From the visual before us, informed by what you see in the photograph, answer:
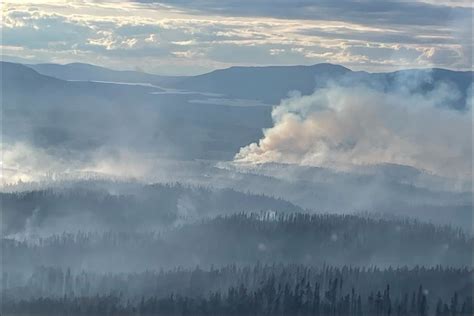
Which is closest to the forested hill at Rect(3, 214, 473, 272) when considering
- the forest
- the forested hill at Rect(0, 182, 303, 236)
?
the forest

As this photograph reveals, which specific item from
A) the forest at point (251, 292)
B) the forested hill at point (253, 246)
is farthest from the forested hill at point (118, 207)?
the forest at point (251, 292)

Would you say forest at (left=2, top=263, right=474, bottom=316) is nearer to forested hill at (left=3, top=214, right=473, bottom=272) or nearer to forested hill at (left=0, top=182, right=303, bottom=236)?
forested hill at (left=3, top=214, right=473, bottom=272)

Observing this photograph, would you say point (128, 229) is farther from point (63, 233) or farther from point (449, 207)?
point (449, 207)

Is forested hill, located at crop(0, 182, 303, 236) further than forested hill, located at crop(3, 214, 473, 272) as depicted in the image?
Yes

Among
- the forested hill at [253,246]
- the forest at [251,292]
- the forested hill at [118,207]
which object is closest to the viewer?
the forest at [251,292]

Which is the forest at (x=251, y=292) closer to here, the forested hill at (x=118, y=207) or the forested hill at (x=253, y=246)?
the forested hill at (x=253, y=246)

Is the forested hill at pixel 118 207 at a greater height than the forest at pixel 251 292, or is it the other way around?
the forested hill at pixel 118 207

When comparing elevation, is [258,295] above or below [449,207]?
below

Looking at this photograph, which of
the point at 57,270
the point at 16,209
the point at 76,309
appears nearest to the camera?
the point at 76,309

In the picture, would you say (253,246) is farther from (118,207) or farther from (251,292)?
(118,207)

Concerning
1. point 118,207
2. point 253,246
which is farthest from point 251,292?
point 118,207

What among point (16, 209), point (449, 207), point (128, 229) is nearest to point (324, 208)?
point (449, 207)
